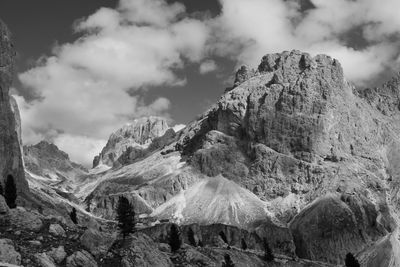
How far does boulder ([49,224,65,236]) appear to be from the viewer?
73.0 m

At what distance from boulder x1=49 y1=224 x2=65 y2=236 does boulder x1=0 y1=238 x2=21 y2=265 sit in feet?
32.5

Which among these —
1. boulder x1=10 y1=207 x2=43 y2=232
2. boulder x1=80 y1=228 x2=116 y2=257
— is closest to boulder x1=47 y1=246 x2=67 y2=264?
boulder x1=80 y1=228 x2=116 y2=257

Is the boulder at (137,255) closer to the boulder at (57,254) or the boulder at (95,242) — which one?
the boulder at (95,242)

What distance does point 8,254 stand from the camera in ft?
202

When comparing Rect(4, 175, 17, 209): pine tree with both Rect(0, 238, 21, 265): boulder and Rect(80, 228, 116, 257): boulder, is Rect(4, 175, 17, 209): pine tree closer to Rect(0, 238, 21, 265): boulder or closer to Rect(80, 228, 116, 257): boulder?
Rect(80, 228, 116, 257): boulder

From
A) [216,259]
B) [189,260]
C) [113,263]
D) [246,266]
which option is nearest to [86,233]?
[113,263]

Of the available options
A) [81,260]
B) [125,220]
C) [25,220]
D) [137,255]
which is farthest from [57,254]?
[125,220]

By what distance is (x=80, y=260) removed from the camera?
66938 millimetres

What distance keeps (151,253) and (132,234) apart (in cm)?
448

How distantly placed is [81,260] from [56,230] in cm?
848

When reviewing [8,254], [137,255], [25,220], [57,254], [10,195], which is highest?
[10,195]

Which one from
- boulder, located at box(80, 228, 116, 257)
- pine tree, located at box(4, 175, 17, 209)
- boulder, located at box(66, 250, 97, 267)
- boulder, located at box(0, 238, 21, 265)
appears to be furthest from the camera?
pine tree, located at box(4, 175, 17, 209)

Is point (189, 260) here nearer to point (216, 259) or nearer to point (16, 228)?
point (216, 259)

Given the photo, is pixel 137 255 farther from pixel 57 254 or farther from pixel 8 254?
pixel 8 254
